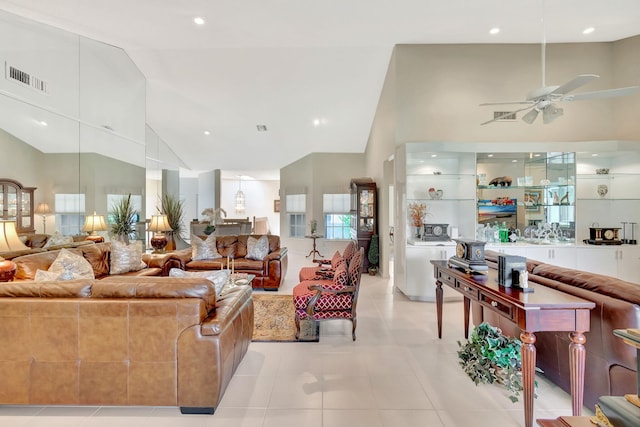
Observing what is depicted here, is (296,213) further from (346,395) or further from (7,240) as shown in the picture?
(346,395)

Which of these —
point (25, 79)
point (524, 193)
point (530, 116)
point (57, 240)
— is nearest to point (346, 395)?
point (530, 116)

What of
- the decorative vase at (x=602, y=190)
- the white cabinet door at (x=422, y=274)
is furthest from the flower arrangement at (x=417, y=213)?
the decorative vase at (x=602, y=190)

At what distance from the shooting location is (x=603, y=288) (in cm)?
220

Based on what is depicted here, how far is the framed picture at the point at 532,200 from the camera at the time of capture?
5.41 metres

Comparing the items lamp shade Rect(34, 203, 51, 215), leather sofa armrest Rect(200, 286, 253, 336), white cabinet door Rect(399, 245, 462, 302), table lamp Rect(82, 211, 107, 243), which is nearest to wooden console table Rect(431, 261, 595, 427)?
leather sofa armrest Rect(200, 286, 253, 336)

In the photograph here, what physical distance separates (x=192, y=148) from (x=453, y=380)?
8774 millimetres

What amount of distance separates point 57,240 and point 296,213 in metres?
6.23

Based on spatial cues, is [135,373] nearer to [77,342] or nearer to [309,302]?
[77,342]

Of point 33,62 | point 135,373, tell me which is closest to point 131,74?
point 33,62

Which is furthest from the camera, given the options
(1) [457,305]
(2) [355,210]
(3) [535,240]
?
(2) [355,210]

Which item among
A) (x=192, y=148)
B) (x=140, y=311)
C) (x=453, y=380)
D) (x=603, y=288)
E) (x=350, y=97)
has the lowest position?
(x=453, y=380)

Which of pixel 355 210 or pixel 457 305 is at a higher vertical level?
pixel 355 210

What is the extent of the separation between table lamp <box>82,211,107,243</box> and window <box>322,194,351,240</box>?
559 cm

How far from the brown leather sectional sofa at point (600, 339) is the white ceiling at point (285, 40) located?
356 cm
